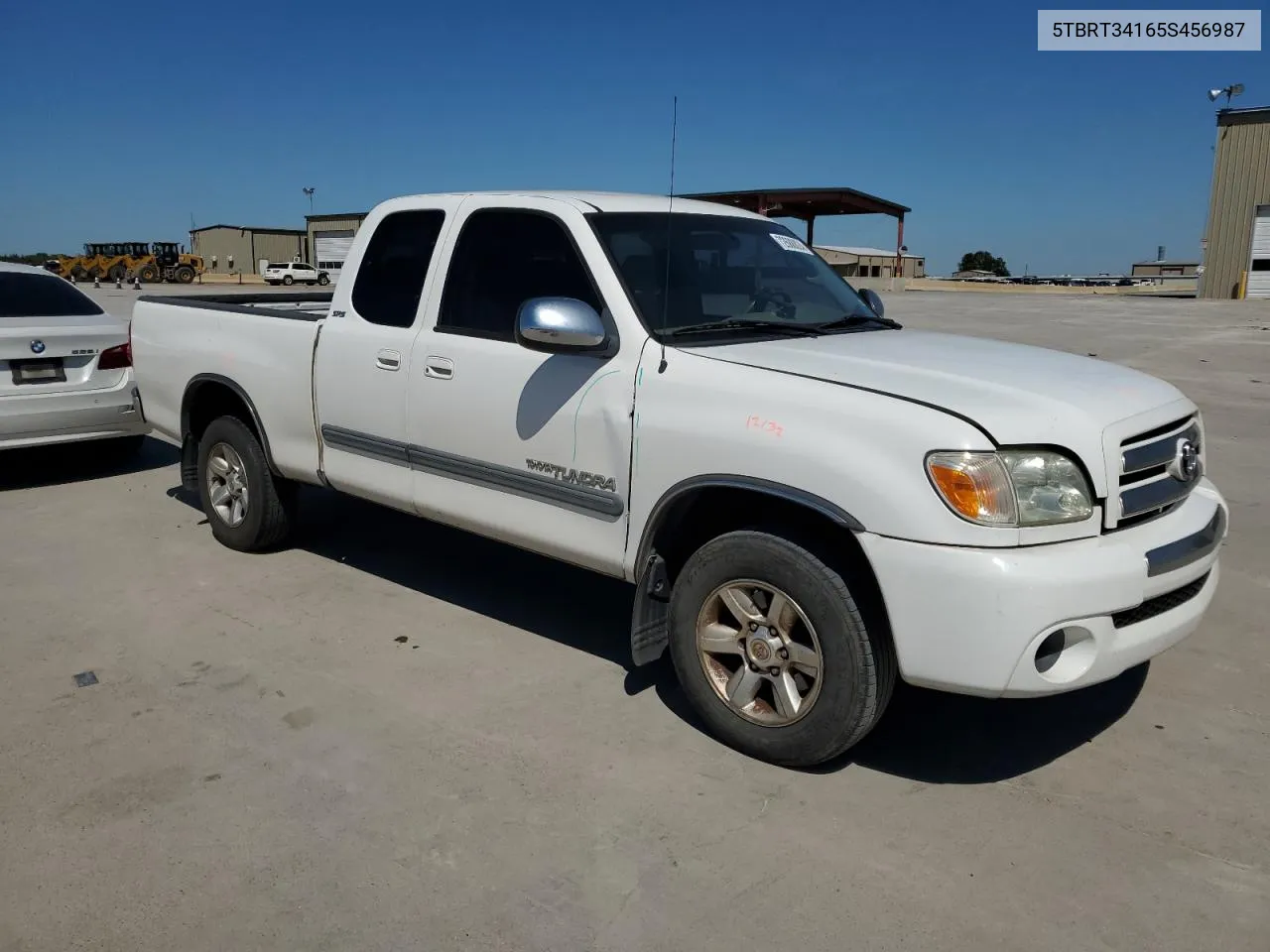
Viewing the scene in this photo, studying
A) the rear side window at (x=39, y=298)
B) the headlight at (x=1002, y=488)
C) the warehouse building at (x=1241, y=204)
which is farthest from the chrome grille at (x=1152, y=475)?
the warehouse building at (x=1241, y=204)

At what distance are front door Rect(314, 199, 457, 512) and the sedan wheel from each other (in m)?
0.95

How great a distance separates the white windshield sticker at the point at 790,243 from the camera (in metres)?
4.83

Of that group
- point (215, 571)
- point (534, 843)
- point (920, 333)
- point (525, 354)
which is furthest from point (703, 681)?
point (215, 571)

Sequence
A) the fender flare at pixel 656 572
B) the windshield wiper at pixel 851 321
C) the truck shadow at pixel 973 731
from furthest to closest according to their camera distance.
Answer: the windshield wiper at pixel 851 321 → the truck shadow at pixel 973 731 → the fender flare at pixel 656 572

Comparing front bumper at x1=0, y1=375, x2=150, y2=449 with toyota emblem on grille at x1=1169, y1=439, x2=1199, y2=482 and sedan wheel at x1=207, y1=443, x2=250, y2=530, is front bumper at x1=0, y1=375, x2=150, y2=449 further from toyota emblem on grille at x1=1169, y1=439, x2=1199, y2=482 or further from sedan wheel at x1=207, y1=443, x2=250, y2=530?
toyota emblem on grille at x1=1169, y1=439, x2=1199, y2=482

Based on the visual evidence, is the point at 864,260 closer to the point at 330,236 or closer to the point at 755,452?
the point at 330,236

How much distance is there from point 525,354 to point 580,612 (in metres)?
1.47

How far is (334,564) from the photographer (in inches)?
230

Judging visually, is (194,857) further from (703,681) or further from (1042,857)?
(1042,857)

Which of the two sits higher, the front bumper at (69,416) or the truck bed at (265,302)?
the truck bed at (265,302)

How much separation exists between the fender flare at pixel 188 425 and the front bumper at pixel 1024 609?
3.63m

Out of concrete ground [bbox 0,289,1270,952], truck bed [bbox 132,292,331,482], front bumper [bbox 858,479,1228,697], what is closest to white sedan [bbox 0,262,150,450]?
truck bed [bbox 132,292,331,482]

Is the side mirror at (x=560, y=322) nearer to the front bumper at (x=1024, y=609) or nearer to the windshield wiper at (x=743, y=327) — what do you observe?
the windshield wiper at (x=743, y=327)

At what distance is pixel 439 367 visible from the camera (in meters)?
4.52
